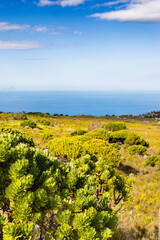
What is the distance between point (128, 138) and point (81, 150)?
28.1 ft

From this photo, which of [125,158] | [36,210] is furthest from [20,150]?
[125,158]

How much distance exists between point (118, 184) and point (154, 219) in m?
2.91

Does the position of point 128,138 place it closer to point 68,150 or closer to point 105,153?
point 105,153

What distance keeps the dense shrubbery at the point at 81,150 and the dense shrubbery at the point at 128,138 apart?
6.47m

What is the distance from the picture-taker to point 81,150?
10625 mm

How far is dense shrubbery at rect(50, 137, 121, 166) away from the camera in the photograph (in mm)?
10578

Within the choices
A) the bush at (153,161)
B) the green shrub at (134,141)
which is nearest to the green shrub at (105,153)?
the bush at (153,161)

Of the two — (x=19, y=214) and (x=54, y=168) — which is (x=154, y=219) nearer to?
(x=54, y=168)

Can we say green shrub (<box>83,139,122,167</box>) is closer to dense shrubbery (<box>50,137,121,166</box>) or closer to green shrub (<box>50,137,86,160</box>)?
dense shrubbery (<box>50,137,121,166</box>)

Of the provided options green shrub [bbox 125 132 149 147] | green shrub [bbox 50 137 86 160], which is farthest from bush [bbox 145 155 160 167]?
green shrub [bbox 50 137 86 160]

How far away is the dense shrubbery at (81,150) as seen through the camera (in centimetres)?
1058

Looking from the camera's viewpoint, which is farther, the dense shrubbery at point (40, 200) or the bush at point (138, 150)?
the bush at point (138, 150)

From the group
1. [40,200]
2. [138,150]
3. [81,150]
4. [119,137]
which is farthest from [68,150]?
[119,137]

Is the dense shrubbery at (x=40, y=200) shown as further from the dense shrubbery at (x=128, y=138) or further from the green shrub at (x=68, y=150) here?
the dense shrubbery at (x=128, y=138)
